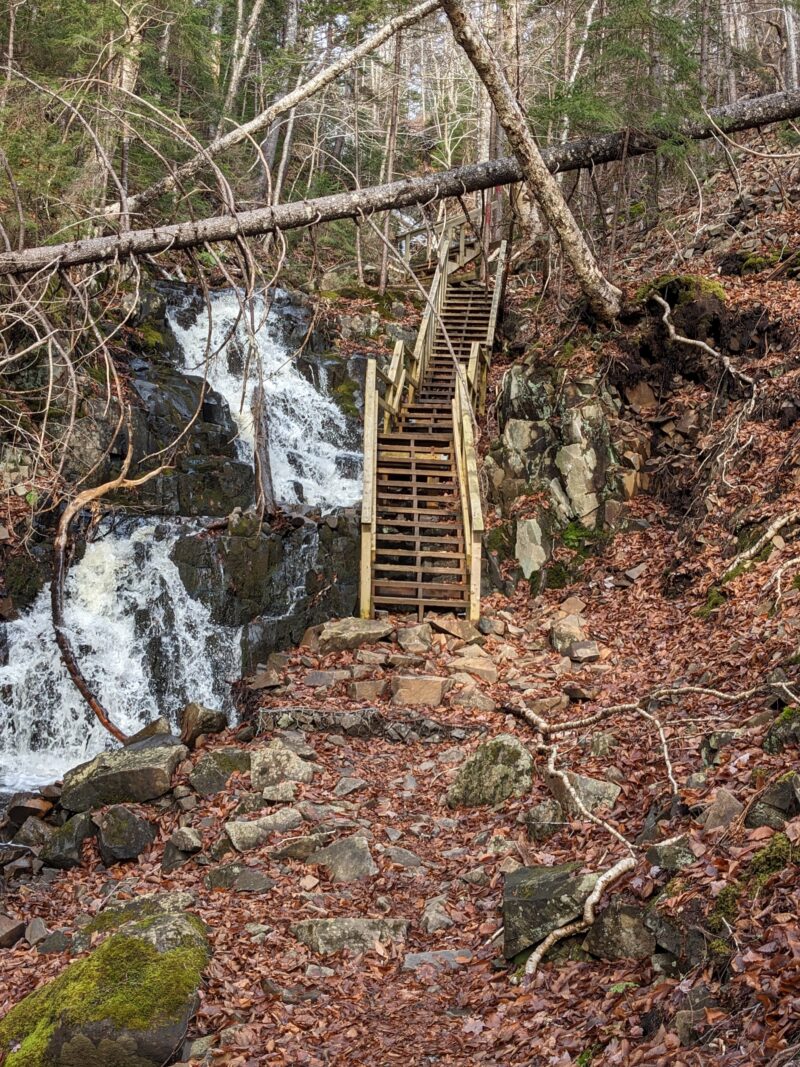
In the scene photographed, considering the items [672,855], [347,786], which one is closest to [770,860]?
[672,855]

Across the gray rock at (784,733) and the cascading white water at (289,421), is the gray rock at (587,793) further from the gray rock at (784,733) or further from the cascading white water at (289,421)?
the cascading white water at (289,421)

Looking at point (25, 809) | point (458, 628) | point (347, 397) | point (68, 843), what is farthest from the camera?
point (347, 397)

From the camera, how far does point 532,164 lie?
9.45 m

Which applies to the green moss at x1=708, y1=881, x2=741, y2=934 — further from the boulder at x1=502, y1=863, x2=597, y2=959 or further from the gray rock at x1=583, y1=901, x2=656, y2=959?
the boulder at x1=502, y1=863, x2=597, y2=959

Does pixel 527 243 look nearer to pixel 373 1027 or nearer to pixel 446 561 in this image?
pixel 446 561

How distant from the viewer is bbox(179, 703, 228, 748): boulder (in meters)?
8.05

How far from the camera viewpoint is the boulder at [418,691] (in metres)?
8.30

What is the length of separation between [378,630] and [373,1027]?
19.0 feet

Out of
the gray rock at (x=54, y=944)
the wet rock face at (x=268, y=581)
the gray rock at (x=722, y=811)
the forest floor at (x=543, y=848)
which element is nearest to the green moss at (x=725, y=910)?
the forest floor at (x=543, y=848)

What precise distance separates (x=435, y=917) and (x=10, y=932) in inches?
120

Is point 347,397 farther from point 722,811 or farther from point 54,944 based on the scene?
point 722,811

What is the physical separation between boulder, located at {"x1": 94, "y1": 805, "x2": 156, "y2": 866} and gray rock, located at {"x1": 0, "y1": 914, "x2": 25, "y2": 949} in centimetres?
88

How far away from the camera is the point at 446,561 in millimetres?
11414

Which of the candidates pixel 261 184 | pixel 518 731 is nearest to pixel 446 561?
pixel 518 731
